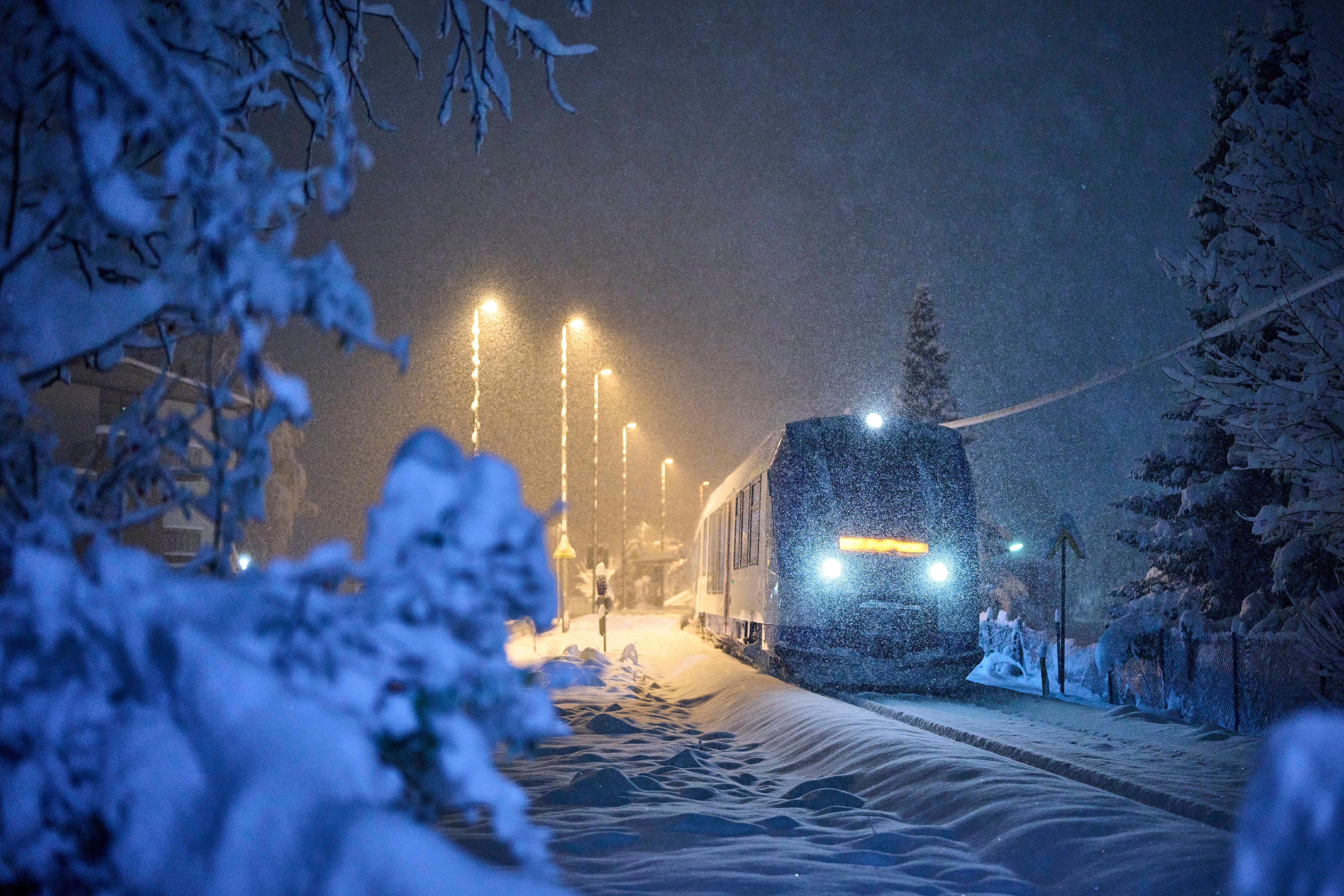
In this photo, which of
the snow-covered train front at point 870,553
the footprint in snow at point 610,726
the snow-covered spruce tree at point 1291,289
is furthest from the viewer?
the snow-covered train front at point 870,553

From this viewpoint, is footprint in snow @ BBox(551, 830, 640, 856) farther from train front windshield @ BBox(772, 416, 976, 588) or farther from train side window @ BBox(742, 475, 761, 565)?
train side window @ BBox(742, 475, 761, 565)

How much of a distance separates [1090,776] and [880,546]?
280 inches

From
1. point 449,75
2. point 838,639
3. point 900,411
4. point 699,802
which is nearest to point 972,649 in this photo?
point 838,639

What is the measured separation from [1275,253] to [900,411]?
980 inches

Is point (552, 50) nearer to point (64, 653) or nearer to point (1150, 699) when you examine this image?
point (64, 653)

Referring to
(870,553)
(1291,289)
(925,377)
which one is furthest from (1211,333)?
(925,377)

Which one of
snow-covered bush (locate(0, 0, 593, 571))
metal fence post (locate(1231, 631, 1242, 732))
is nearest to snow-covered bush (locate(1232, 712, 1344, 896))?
snow-covered bush (locate(0, 0, 593, 571))

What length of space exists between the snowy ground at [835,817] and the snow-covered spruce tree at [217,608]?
428mm

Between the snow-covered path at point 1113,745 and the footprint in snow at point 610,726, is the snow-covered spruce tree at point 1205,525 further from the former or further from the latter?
the footprint in snow at point 610,726

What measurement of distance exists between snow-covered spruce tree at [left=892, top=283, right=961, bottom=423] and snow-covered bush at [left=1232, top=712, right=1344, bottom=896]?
3357 cm

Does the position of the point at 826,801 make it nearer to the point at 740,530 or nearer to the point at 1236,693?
the point at 1236,693

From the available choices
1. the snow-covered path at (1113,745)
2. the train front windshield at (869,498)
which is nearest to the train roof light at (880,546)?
the train front windshield at (869,498)

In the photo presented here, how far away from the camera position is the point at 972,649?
14.1 meters

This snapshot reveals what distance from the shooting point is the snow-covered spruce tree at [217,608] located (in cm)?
174
